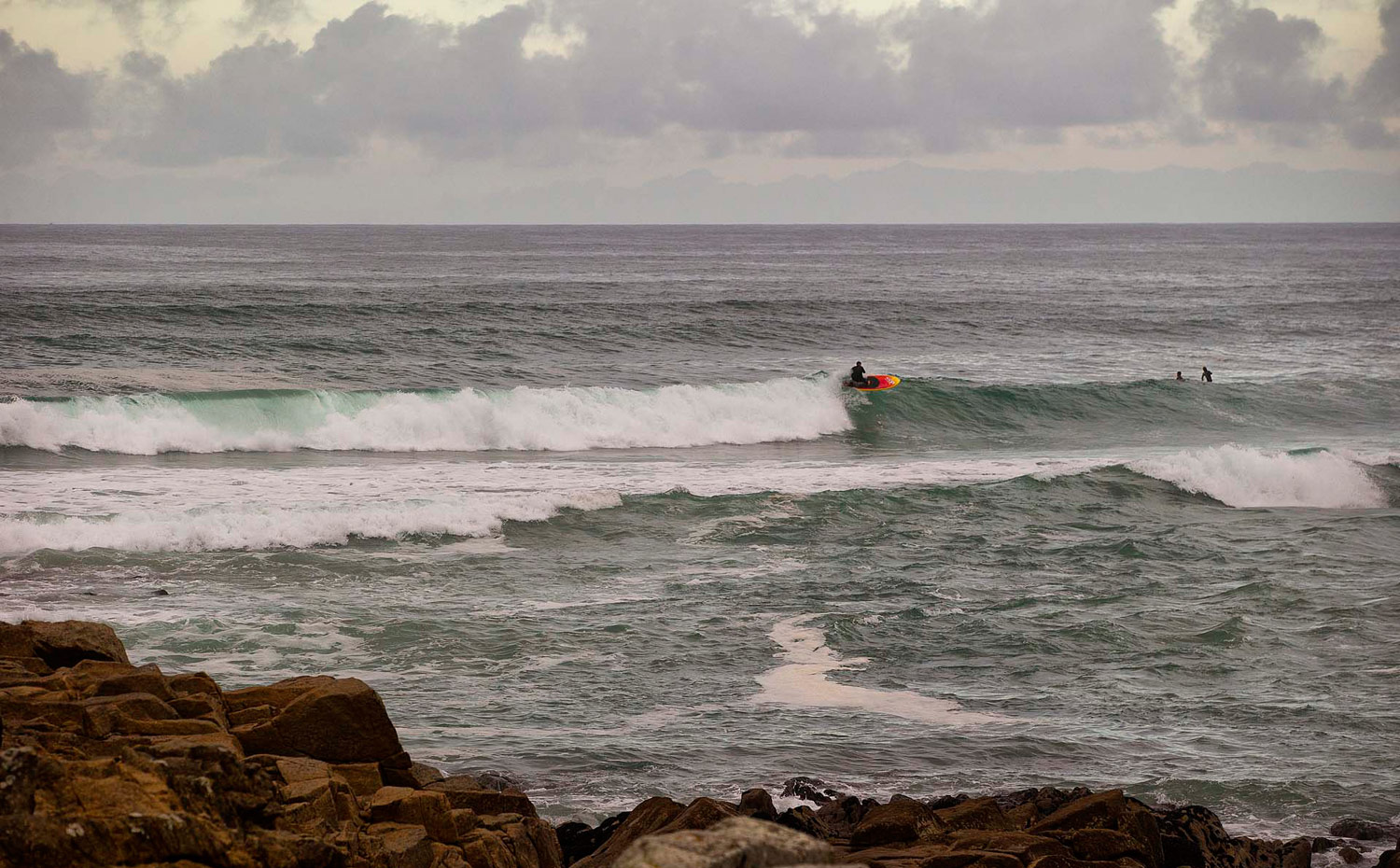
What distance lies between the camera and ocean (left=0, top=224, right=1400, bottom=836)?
44.2ft

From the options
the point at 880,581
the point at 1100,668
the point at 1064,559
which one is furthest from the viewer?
the point at 1064,559

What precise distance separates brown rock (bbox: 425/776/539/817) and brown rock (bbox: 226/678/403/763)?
570 millimetres

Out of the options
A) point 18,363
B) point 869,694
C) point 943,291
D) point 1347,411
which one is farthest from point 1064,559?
point 943,291

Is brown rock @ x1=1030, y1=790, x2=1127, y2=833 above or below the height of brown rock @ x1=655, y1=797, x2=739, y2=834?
below

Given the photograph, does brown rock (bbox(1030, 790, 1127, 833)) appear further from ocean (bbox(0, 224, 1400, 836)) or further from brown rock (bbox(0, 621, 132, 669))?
brown rock (bbox(0, 621, 132, 669))

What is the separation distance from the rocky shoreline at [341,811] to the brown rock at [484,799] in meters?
0.01

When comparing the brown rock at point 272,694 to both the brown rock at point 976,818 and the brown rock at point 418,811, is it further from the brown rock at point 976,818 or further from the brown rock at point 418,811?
the brown rock at point 976,818

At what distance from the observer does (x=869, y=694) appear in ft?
48.8

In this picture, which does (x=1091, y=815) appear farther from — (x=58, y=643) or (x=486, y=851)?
(x=58, y=643)

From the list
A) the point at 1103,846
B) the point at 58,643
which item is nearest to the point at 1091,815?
the point at 1103,846

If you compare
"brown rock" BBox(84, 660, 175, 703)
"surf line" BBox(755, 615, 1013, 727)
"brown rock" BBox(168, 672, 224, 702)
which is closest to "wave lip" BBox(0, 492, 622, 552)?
"surf line" BBox(755, 615, 1013, 727)

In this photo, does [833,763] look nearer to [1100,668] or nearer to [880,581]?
[1100,668]

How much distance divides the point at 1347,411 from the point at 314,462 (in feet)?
101

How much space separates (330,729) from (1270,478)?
83.3ft
